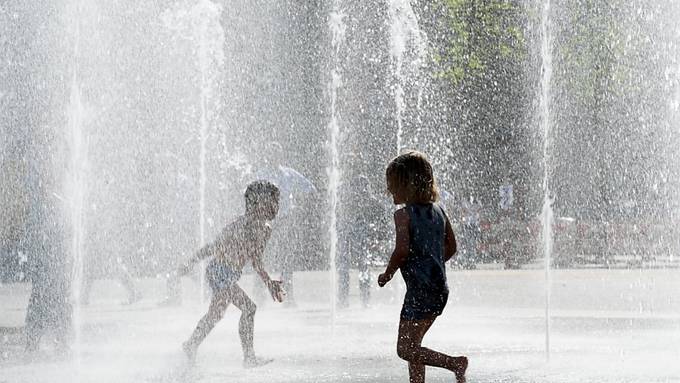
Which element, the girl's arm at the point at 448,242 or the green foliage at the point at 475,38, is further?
the green foliage at the point at 475,38

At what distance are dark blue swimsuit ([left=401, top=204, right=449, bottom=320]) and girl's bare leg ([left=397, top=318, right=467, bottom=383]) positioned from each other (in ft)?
0.12

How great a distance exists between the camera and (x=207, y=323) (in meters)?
7.13

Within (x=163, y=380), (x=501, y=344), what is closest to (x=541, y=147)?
(x=501, y=344)

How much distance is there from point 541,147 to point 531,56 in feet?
17.4

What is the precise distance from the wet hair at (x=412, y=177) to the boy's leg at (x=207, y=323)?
2.10 meters

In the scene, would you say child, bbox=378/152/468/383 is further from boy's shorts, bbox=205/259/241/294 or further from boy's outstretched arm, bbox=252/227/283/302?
boy's shorts, bbox=205/259/241/294

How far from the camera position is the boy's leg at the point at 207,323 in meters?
7.10

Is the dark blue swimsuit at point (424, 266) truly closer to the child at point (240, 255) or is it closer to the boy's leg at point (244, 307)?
the child at point (240, 255)

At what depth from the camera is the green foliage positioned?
85.9ft

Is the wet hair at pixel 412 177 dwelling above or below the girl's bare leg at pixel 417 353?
above

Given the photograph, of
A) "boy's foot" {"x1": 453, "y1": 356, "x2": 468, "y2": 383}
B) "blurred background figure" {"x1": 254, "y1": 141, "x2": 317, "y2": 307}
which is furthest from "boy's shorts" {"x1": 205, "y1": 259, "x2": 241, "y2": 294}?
"blurred background figure" {"x1": 254, "y1": 141, "x2": 317, "y2": 307}

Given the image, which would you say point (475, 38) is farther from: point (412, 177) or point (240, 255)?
point (412, 177)

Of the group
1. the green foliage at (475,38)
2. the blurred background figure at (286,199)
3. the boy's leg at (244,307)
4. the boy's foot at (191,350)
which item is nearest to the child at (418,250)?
the boy's leg at (244,307)

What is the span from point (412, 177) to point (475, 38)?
21644 millimetres
